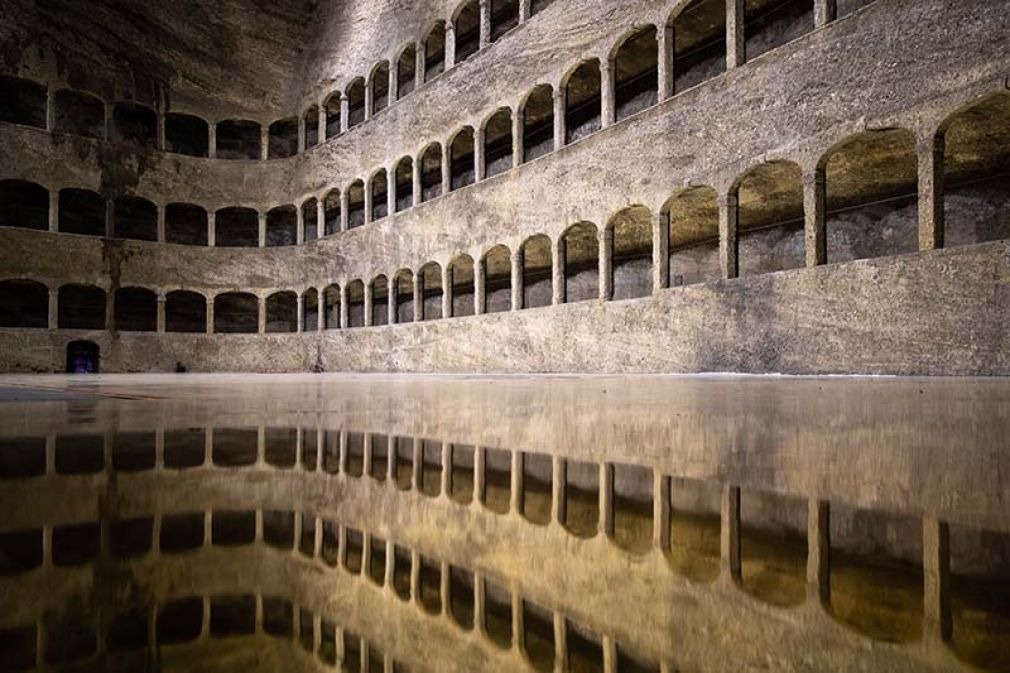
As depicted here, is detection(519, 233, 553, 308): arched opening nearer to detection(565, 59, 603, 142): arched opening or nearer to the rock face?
the rock face

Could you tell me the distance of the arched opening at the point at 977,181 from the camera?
11312 mm

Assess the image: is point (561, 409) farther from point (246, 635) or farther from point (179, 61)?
point (179, 61)

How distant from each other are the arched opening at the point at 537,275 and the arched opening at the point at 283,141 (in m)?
13.9

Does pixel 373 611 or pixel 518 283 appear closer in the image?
pixel 373 611

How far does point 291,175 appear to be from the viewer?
1061 inches

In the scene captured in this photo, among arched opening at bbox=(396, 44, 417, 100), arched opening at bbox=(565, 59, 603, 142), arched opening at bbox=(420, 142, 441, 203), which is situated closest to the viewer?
arched opening at bbox=(565, 59, 603, 142)

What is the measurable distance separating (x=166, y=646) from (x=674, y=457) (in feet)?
4.70

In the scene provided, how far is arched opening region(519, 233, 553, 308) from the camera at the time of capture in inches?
770

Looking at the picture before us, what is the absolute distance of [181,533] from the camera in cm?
104

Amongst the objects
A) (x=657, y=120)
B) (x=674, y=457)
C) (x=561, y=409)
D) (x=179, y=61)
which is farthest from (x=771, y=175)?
(x=179, y=61)

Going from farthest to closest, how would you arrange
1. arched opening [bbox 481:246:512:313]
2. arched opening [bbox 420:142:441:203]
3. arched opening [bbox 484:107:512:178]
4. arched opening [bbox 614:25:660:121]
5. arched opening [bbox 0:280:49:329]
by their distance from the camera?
arched opening [bbox 0:280:49:329] < arched opening [bbox 420:142:441:203] < arched opening [bbox 481:246:512:313] < arched opening [bbox 484:107:512:178] < arched opening [bbox 614:25:660:121]

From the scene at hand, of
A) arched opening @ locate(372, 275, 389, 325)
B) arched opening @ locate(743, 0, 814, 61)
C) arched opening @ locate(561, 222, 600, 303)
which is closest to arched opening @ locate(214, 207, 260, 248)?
arched opening @ locate(372, 275, 389, 325)

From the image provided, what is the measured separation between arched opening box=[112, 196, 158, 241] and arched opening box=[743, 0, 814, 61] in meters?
22.7

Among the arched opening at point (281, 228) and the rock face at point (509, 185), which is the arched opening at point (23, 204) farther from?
the arched opening at point (281, 228)
